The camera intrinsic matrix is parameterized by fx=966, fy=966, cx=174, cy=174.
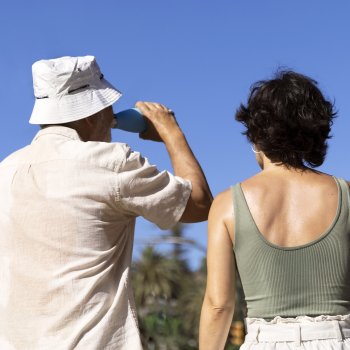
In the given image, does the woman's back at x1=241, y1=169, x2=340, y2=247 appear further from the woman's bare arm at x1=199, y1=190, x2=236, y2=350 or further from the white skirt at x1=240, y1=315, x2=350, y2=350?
the white skirt at x1=240, y1=315, x2=350, y2=350

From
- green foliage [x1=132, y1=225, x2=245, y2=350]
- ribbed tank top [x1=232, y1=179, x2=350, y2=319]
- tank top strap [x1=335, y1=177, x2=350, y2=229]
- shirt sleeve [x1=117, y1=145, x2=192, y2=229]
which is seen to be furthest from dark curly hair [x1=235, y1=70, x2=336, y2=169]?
green foliage [x1=132, y1=225, x2=245, y2=350]

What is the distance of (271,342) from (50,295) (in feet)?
2.76

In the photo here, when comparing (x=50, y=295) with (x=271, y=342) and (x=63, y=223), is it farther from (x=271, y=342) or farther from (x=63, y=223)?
(x=271, y=342)

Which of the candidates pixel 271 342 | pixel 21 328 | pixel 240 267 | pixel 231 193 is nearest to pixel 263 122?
pixel 231 193

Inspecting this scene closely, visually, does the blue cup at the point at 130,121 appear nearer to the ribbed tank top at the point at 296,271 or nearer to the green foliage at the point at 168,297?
the ribbed tank top at the point at 296,271

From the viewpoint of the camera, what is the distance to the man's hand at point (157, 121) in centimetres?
401

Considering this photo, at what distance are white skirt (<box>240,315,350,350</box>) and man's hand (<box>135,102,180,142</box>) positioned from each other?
3.03ft

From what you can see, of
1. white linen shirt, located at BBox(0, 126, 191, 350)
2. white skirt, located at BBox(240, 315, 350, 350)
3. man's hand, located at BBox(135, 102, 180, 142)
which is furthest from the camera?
man's hand, located at BBox(135, 102, 180, 142)

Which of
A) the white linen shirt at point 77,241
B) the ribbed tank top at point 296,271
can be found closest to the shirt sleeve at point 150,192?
the white linen shirt at point 77,241

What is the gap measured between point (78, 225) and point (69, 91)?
63 centimetres

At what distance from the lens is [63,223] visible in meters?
3.68

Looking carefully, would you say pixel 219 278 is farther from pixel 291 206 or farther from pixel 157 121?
pixel 157 121

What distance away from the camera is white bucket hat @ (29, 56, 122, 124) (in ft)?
12.8

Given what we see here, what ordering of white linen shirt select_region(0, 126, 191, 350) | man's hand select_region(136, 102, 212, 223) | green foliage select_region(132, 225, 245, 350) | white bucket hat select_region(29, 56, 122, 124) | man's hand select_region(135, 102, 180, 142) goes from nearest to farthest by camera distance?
white linen shirt select_region(0, 126, 191, 350)
man's hand select_region(136, 102, 212, 223)
white bucket hat select_region(29, 56, 122, 124)
man's hand select_region(135, 102, 180, 142)
green foliage select_region(132, 225, 245, 350)
